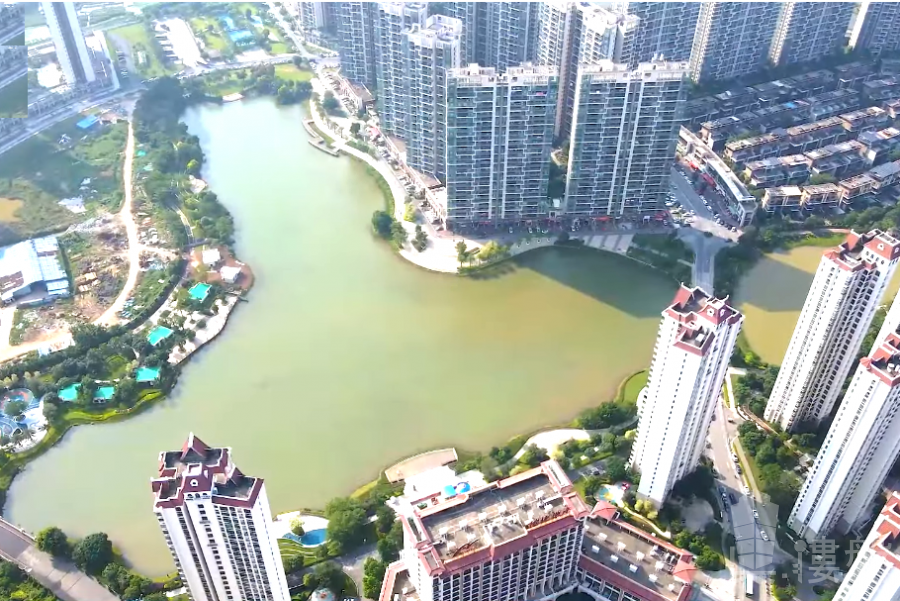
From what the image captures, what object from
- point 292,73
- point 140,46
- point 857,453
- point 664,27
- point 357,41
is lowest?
point 292,73

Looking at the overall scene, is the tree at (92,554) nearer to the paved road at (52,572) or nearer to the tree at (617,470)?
the paved road at (52,572)

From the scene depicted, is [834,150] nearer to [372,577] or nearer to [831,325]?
[831,325]

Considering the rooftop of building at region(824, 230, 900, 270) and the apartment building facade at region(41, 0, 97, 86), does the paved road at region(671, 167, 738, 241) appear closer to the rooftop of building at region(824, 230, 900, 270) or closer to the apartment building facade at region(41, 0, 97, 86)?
the rooftop of building at region(824, 230, 900, 270)

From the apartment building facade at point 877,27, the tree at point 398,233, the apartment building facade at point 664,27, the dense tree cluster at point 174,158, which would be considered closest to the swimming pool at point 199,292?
the dense tree cluster at point 174,158

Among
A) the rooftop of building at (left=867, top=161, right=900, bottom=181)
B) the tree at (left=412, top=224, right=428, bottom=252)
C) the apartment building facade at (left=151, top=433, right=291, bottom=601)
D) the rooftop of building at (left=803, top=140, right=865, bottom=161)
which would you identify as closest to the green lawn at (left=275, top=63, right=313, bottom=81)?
the tree at (left=412, top=224, right=428, bottom=252)

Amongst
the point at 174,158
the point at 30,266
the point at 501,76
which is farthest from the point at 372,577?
the point at 174,158
